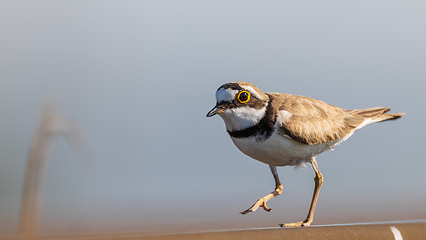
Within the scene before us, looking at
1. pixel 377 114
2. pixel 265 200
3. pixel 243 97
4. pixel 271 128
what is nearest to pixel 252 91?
pixel 243 97

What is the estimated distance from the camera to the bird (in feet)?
16.9

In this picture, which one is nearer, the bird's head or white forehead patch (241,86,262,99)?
the bird's head

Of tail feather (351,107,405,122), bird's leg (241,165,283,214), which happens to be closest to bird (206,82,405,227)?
bird's leg (241,165,283,214)

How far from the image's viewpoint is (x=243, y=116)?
17.1 ft

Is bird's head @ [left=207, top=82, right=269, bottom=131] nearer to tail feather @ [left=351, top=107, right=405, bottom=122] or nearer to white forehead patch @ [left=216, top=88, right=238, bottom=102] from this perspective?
white forehead patch @ [left=216, top=88, right=238, bottom=102]

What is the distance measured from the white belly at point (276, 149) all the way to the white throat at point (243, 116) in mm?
172

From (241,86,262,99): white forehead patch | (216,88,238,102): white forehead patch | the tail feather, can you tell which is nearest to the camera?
(216,88,238,102): white forehead patch

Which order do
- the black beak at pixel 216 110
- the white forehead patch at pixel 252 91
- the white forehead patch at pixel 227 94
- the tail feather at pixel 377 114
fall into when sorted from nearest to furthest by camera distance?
the black beak at pixel 216 110, the white forehead patch at pixel 227 94, the white forehead patch at pixel 252 91, the tail feather at pixel 377 114

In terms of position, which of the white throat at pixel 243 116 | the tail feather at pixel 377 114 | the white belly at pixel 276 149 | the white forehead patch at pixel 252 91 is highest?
the white forehead patch at pixel 252 91

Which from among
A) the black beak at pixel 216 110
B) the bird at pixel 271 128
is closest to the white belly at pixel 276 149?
the bird at pixel 271 128

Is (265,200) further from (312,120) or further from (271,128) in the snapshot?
(312,120)

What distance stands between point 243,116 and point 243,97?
0.23 meters

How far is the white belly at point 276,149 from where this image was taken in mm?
5121

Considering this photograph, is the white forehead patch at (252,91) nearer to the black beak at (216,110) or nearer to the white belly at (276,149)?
the black beak at (216,110)
